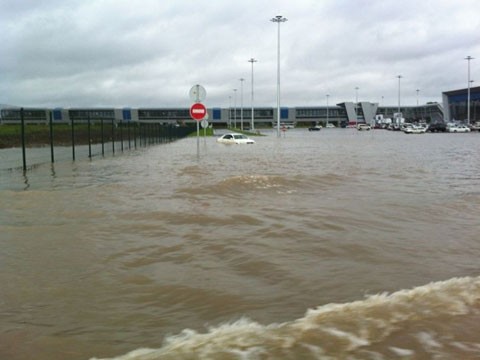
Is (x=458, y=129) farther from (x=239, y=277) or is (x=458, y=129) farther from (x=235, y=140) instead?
(x=239, y=277)

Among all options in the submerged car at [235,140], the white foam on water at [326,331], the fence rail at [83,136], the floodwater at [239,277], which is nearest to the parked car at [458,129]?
the submerged car at [235,140]

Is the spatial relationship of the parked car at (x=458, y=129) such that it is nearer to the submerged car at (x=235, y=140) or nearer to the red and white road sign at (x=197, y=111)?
the submerged car at (x=235, y=140)

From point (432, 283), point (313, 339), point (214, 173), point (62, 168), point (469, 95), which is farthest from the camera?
point (469, 95)

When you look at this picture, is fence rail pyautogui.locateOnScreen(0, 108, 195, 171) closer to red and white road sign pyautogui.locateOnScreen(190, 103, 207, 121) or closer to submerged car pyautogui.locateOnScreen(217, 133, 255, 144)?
submerged car pyautogui.locateOnScreen(217, 133, 255, 144)

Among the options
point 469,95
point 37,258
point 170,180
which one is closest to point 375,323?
point 37,258

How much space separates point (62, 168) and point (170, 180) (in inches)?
212

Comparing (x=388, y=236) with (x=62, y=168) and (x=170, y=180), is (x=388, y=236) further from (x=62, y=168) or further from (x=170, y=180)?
(x=62, y=168)

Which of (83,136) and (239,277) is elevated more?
(83,136)

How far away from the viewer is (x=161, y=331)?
12.9ft

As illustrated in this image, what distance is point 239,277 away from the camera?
5.25m

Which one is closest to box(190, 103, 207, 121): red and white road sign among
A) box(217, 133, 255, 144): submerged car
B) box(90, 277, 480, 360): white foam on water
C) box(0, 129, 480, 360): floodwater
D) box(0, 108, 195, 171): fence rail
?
box(0, 129, 480, 360): floodwater

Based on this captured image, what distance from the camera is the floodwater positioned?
371cm

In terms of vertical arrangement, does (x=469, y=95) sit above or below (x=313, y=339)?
above

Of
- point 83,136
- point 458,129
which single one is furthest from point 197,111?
point 458,129
